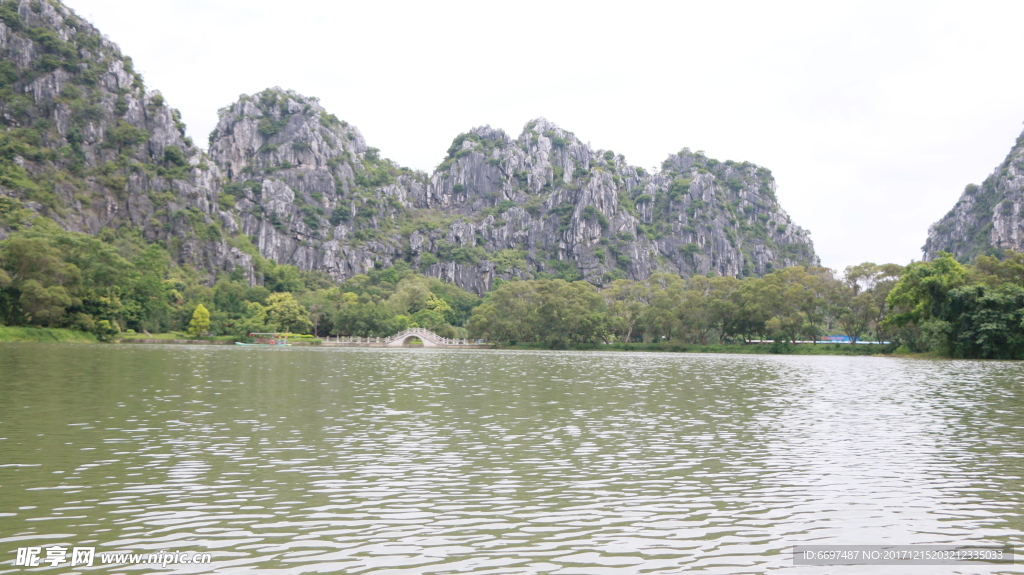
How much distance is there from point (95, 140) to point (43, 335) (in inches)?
3841

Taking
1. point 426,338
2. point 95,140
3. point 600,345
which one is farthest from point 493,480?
point 95,140

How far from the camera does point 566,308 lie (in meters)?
103

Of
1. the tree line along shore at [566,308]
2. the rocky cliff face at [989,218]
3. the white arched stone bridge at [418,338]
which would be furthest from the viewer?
the rocky cliff face at [989,218]

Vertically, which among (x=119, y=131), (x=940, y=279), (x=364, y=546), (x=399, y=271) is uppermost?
(x=119, y=131)

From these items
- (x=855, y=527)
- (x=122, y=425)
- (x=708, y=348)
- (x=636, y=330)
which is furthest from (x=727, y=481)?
(x=636, y=330)

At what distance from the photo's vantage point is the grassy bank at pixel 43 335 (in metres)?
66.1

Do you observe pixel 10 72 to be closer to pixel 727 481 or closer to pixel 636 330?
pixel 636 330

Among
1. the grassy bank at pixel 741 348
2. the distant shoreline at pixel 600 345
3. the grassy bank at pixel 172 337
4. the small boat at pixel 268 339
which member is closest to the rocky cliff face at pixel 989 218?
the grassy bank at pixel 741 348

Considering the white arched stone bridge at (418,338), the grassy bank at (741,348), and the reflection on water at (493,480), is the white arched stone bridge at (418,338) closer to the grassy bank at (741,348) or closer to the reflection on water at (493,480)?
the grassy bank at (741,348)

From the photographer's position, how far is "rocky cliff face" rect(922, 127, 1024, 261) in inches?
6388

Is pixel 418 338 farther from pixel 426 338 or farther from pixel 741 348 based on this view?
pixel 741 348

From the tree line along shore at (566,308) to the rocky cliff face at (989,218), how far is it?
66.4 metres

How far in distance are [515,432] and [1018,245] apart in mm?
185055

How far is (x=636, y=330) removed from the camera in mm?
110438
